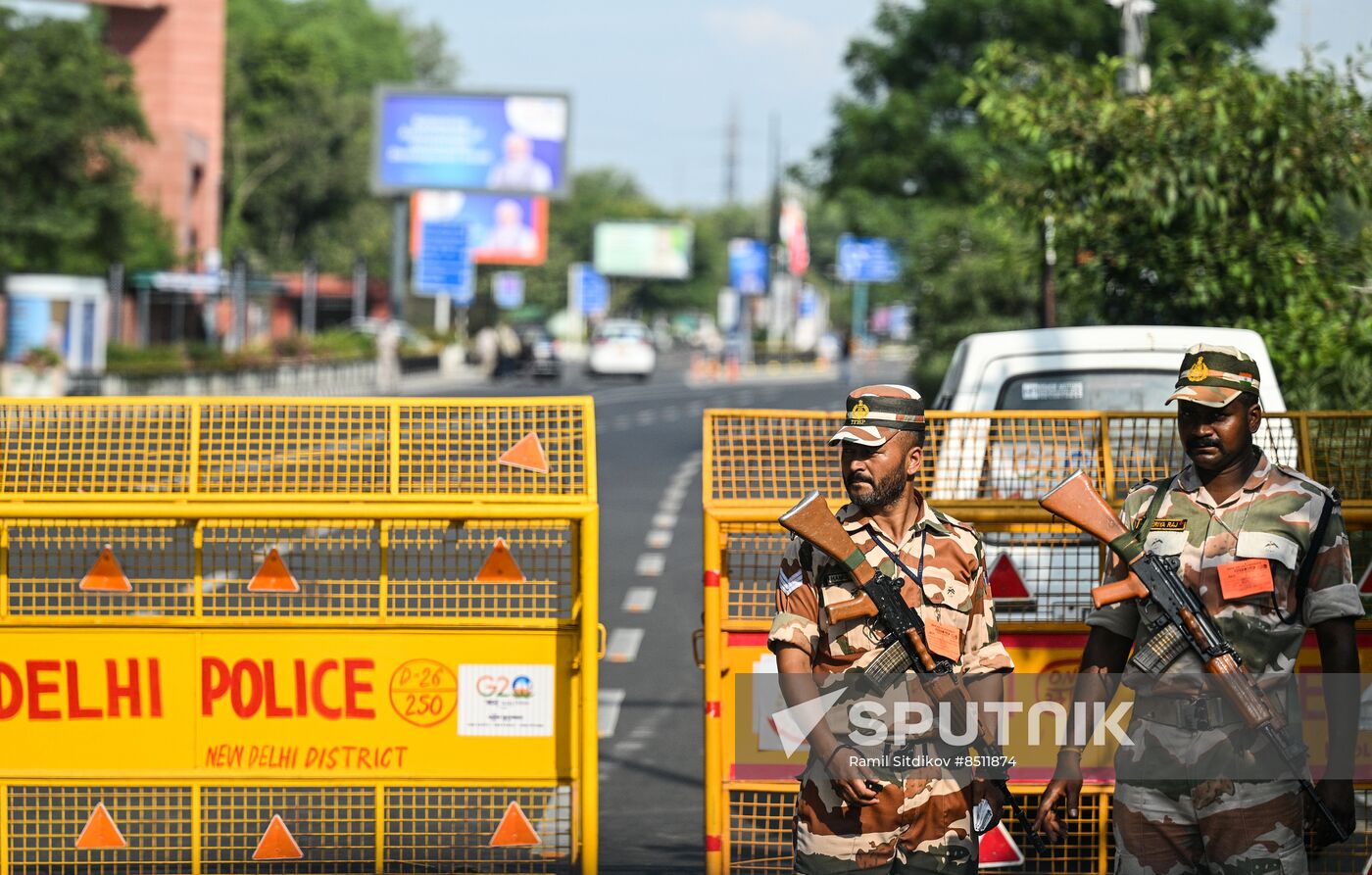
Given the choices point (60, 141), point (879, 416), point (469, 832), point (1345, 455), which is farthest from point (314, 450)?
point (60, 141)

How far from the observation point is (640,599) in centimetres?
1438

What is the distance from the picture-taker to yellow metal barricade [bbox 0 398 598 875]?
579cm

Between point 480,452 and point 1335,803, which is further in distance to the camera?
point 480,452

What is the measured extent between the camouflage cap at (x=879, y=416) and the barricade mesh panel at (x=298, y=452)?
203cm

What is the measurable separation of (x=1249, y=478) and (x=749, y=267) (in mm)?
86596

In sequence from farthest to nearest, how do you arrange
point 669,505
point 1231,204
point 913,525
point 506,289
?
point 506,289 → point 669,505 → point 1231,204 → point 913,525

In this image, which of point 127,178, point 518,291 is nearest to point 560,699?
point 127,178

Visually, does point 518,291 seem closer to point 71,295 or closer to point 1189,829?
point 71,295

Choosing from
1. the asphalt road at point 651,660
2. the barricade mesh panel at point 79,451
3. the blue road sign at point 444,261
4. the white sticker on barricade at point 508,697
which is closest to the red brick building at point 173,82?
the blue road sign at point 444,261

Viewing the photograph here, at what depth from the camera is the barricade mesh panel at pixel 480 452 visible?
593 cm

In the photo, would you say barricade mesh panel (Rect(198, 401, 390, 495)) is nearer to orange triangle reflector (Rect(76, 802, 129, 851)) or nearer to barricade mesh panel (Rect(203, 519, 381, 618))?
barricade mesh panel (Rect(203, 519, 381, 618))

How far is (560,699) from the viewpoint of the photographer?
5797 mm

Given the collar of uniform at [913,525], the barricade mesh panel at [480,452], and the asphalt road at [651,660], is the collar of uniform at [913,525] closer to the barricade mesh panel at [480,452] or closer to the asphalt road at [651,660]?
the barricade mesh panel at [480,452]

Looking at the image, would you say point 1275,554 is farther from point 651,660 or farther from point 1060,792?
point 651,660
